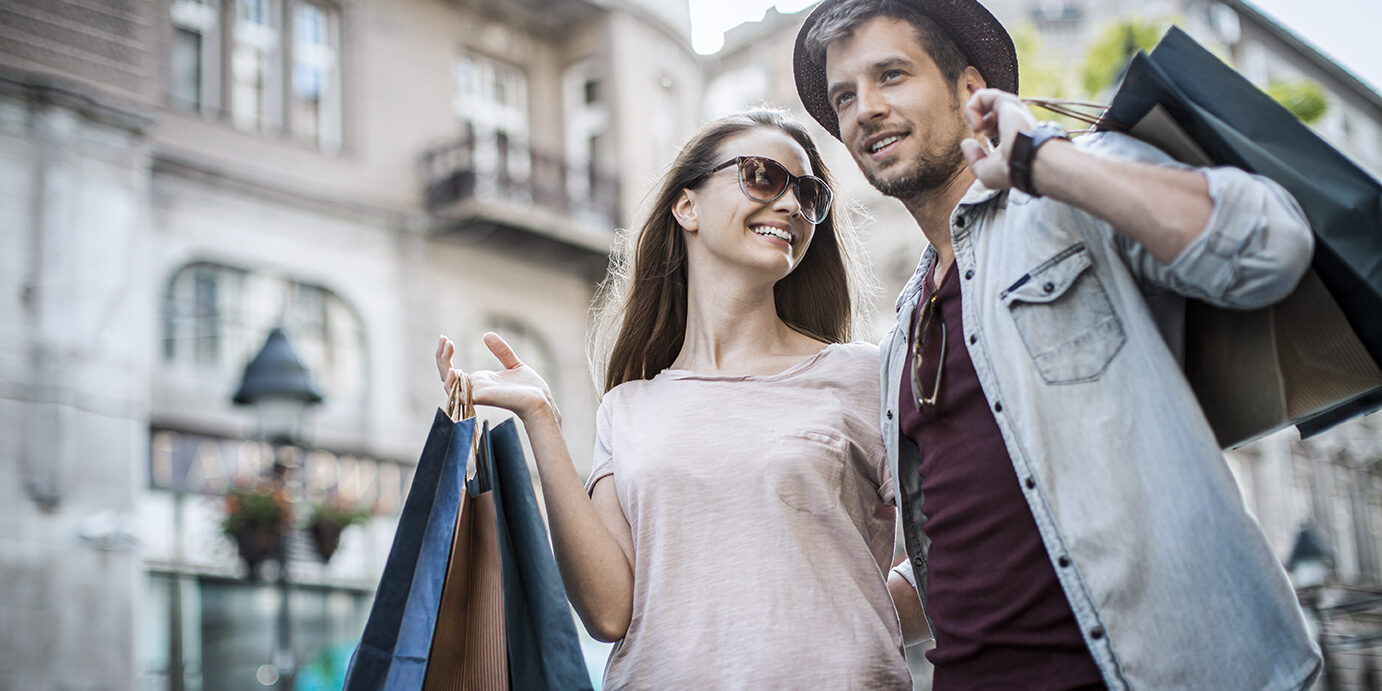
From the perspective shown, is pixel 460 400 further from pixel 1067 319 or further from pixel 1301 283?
pixel 1301 283

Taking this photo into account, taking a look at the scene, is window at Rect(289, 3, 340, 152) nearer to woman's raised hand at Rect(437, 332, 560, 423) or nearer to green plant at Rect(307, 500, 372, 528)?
green plant at Rect(307, 500, 372, 528)

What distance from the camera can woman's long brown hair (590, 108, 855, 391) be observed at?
11.5 ft

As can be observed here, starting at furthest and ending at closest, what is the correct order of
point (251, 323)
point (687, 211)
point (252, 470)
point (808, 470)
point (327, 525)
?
point (251, 323), point (252, 470), point (327, 525), point (687, 211), point (808, 470)

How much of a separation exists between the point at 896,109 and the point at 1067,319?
26.4 inches

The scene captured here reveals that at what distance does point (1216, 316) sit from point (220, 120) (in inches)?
545

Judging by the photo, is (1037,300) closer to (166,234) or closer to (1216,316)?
(1216,316)

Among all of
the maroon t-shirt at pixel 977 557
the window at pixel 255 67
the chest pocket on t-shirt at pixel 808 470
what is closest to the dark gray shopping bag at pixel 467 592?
the chest pocket on t-shirt at pixel 808 470

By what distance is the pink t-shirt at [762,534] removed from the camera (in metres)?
2.76

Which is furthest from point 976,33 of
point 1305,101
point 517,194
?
point 517,194

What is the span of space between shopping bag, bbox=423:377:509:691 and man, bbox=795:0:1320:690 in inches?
34.5

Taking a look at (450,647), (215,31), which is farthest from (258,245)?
(450,647)

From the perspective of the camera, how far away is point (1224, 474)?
206 cm

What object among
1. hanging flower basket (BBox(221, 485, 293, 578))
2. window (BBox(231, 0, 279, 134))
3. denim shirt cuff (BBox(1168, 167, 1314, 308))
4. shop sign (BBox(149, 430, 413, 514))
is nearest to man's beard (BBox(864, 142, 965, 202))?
denim shirt cuff (BBox(1168, 167, 1314, 308))

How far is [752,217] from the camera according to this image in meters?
3.29
